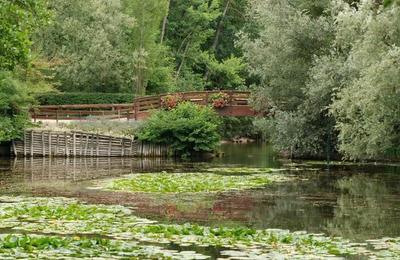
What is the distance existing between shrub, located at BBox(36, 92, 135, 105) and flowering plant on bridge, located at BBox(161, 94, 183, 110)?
18.3ft

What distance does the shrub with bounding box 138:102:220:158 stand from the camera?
44000mm

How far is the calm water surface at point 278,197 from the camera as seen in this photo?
59.5 ft

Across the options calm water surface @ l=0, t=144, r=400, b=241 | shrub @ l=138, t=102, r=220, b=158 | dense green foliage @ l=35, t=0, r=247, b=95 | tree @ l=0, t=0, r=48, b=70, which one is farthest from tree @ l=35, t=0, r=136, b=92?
tree @ l=0, t=0, r=48, b=70

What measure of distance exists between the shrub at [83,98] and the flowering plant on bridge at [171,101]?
5.58 m

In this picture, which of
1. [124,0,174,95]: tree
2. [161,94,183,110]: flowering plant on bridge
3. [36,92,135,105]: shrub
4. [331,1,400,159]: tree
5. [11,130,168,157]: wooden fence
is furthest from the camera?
[124,0,174,95]: tree

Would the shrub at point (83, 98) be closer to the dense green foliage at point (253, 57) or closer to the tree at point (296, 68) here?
the dense green foliage at point (253, 57)

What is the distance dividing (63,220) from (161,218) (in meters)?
2.34

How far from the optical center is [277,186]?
27.0 metres

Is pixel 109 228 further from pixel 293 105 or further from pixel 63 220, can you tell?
pixel 293 105

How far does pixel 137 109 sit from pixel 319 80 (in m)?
14.7

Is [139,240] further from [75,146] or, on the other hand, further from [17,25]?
[75,146]

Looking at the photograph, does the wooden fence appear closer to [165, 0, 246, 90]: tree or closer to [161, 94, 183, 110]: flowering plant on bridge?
[161, 94, 183, 110]: flowering plant on bridge

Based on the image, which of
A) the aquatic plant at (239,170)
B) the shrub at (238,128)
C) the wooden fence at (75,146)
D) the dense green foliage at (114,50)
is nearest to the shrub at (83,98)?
the dense green foliage at (114,50)

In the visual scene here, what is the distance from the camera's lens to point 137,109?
48.5 m
